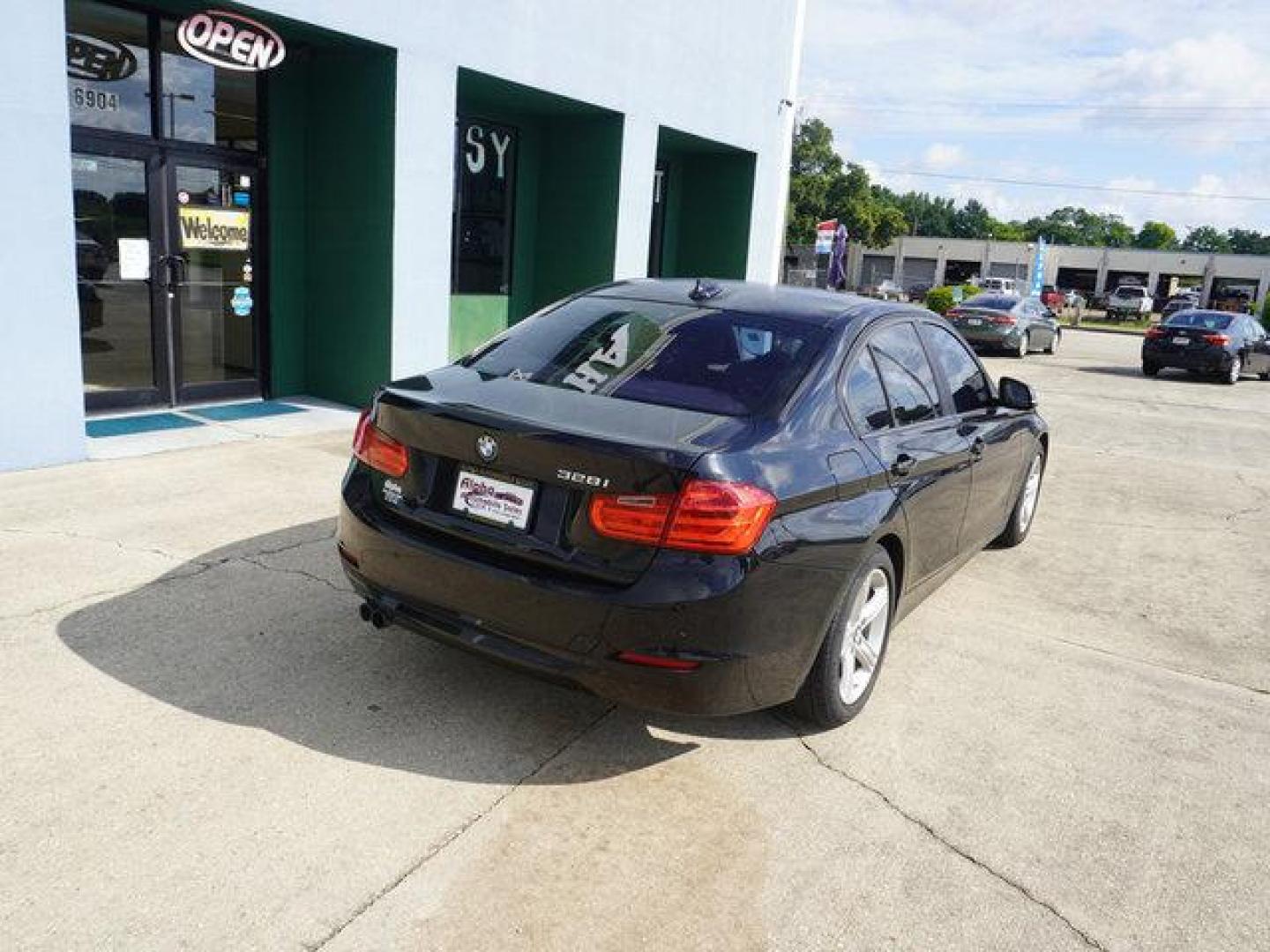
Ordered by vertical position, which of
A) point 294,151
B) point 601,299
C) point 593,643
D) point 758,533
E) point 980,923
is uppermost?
point 294,151

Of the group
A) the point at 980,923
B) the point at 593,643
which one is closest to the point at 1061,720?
the point at 980,923

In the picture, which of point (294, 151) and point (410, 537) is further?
point (294, 151)

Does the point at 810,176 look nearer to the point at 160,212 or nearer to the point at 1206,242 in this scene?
the point at 160,212

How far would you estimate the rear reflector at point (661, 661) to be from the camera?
118 inches

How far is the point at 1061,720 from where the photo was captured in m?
4.00

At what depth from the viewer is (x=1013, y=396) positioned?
5266mm

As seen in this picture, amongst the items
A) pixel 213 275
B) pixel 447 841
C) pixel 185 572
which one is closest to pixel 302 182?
pixel 213 275

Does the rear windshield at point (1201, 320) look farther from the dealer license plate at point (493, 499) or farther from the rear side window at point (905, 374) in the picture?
the dealer license plate at point (493, 499)

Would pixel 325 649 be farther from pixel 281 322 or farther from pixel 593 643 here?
pixel 281 322

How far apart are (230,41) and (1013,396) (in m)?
6.25

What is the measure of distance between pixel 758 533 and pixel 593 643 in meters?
0.61

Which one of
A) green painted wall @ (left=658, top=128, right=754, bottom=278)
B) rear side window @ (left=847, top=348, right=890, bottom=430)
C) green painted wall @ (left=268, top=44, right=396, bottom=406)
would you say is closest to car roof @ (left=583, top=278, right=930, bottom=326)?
rear side window @ (left=847, top=348, right=890, bottom=430)

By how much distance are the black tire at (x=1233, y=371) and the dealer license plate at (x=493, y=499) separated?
67.1ft

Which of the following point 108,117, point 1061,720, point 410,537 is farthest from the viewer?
point 108,117
